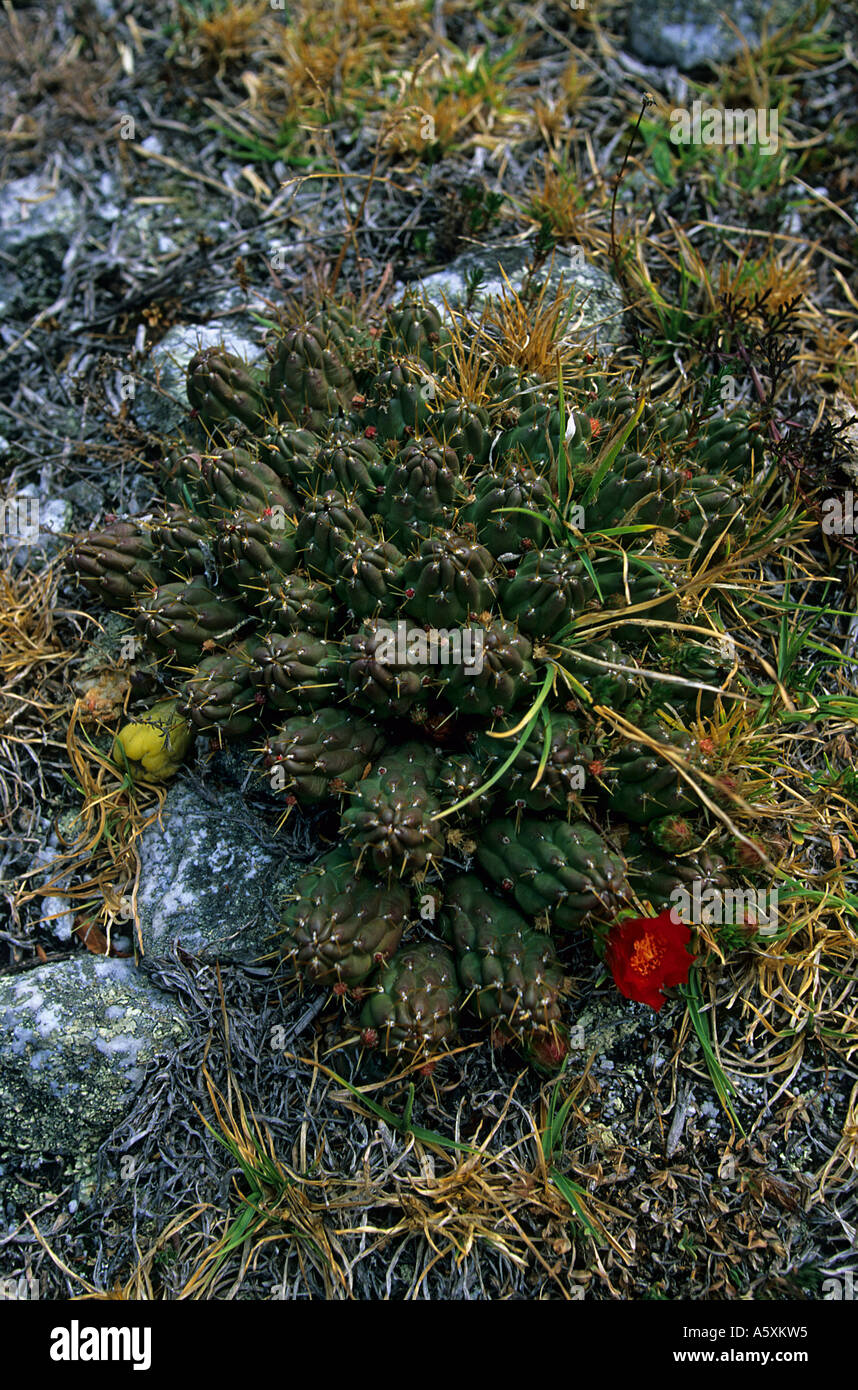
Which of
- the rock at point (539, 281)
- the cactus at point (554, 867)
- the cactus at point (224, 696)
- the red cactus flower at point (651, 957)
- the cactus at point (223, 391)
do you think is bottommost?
the red cactus flower at point (651, 957)

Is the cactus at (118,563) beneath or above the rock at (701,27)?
beneath

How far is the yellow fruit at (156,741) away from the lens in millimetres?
3781

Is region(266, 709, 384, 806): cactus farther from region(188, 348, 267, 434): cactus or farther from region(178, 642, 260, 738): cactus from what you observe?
region(188, 348, 267, 434): cactus

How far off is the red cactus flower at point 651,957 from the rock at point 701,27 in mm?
5422

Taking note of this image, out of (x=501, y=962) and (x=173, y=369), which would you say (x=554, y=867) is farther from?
(x=173, y=369)

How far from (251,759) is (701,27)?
5.42 metres

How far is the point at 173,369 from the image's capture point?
474 centimetres

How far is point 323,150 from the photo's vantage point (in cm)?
→ 536

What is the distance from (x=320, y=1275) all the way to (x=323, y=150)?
5.83 meters

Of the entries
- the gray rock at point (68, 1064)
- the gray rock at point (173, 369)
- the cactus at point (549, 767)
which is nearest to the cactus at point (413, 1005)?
the cactus at point (549, 767)

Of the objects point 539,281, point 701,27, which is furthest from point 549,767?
point 701,27

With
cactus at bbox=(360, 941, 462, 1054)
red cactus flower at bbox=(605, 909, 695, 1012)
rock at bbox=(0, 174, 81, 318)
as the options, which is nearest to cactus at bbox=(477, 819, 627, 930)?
red cactus flower at bbox=(605, 909, 695, 1012)

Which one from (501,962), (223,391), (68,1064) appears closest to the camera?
(501,962)

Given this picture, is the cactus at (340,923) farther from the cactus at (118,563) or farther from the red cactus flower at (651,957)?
the cactus at (118,563)
